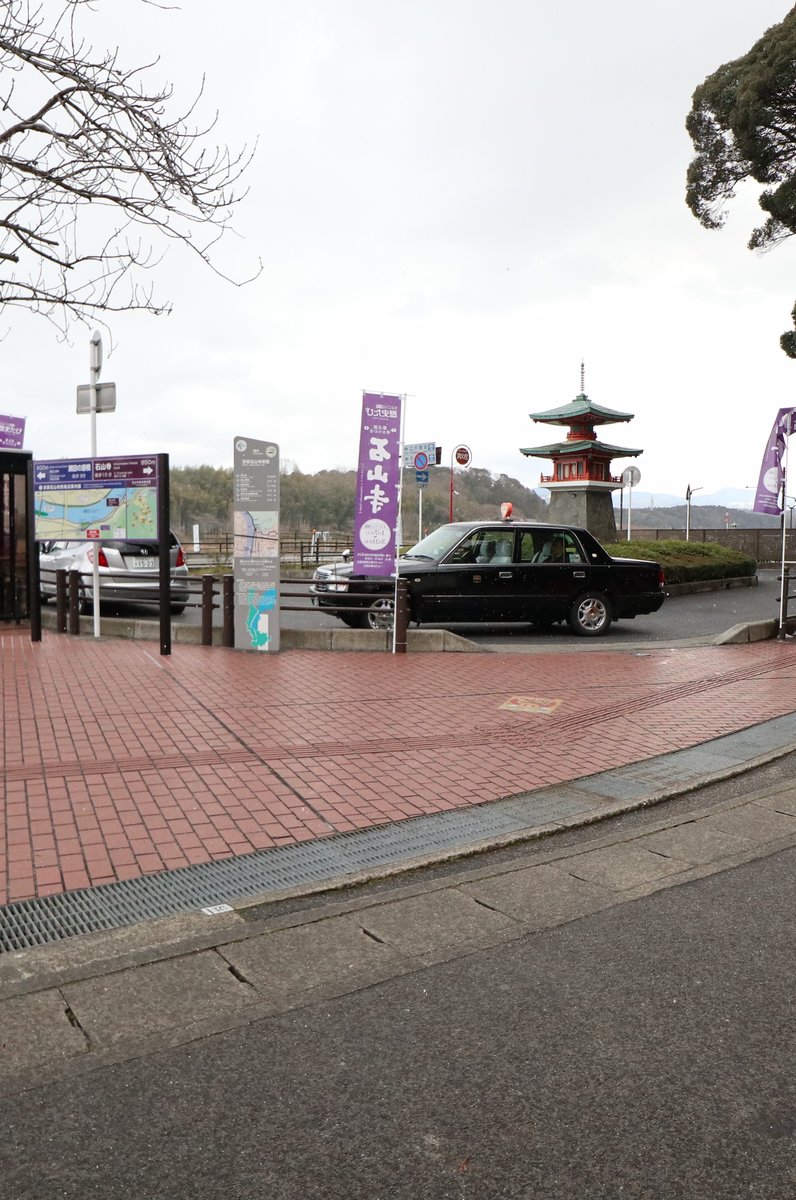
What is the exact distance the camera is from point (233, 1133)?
97.9 inches

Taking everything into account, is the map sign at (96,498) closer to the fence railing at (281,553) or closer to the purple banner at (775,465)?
the purple banner at (775,465)

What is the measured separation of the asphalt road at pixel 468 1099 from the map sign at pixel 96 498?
29.4ft

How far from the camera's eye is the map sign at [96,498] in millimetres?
11406

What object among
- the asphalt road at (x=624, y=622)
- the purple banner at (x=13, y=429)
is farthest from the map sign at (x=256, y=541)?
the purple banner at (x=13, y=429)

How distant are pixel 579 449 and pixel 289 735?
39166mm

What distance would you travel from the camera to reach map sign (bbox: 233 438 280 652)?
432 inches

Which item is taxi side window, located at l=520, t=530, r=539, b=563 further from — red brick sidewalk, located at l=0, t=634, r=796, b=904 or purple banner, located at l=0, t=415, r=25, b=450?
purple banner, located at l=0, t=415, r=25, b=450

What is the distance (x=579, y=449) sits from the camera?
145ft

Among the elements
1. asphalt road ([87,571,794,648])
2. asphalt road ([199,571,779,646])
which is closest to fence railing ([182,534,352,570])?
asphalt road ([87,571,794,648])

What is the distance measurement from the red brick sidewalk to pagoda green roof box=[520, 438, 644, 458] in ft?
110

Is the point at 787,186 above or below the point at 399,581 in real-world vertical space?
above

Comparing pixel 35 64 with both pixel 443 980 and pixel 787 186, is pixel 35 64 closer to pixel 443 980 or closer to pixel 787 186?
pixel 443 980

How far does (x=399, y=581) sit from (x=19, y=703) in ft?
16.8

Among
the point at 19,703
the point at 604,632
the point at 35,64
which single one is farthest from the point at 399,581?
the point at 35,64
